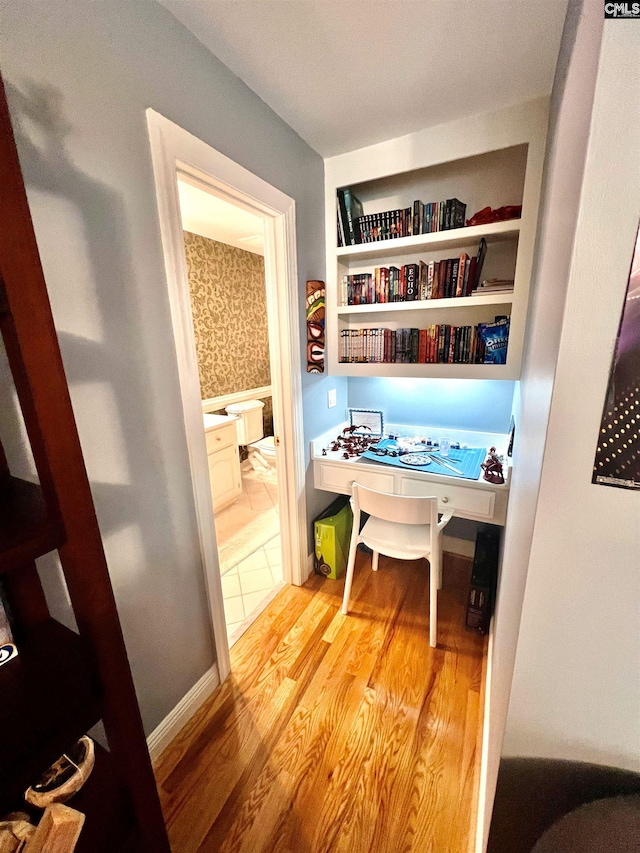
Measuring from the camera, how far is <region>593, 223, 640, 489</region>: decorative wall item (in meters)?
0.45

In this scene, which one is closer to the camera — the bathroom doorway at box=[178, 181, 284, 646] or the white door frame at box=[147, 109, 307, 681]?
the white door frame at box=[147, 109, 307, 681]

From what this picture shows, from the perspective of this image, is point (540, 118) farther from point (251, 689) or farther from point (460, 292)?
point (251, 689)

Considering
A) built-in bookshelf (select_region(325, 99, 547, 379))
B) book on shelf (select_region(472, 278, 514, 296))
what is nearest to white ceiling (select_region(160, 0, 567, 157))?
built-in bookshelf (select_region(325, 99, 547, 379))

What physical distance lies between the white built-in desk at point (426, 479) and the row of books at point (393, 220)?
1132 mm

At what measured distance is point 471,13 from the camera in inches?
38.6

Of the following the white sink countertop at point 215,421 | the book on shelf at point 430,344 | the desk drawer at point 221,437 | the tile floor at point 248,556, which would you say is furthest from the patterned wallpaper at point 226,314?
the book on shelf at point 430,344

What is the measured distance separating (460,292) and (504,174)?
2.04ft

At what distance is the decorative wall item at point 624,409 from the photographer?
0.45 metres

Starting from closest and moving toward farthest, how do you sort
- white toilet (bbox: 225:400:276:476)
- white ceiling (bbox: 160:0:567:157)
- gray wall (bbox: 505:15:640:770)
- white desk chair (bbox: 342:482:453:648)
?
gray wall (bbox: 505:15:640:770) → white ceiling (bbox: 160:0:567:157) → white desk chair (bbox: 342:482:453:648) → white toilet (bbox: 225:400:276:476)

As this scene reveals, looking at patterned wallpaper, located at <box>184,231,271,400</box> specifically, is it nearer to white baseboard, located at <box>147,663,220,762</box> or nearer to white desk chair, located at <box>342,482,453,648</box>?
white desk chair, located at <box>342,482,453,648</box>

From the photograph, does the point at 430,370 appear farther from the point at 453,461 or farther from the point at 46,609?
the point at 46,609

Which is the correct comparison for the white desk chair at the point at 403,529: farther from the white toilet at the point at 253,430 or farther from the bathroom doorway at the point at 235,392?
the white toilet at the point at 253,430

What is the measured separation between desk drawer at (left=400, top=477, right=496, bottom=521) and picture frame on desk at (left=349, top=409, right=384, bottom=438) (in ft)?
1.68

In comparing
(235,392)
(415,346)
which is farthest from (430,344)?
(235,392)
